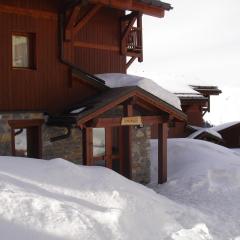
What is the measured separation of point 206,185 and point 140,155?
2334mm

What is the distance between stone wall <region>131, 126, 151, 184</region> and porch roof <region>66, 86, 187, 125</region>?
1236 millimetres

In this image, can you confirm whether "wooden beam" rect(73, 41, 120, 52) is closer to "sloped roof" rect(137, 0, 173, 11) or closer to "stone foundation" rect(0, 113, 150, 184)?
"sloped roof" rect(137, 0, 173, 11)

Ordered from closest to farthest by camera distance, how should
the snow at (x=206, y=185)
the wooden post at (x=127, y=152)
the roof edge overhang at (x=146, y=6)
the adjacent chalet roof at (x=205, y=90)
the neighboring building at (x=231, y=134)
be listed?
the snow at (x=206, y=185), the roof edge overhang at (x=146, y=6), the wooden post at (x=127, y=152), the adjacent chalet roof at (x=205, y=90), the neighboring building at (x=231, y=134)

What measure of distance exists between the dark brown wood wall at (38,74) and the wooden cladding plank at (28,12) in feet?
0.09

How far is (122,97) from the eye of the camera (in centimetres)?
1073

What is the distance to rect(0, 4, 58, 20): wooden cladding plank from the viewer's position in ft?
32.7

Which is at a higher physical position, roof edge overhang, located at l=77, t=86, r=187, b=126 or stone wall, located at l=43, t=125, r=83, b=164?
roof edge overhang, located at l=77, t=86, r=187, b=126

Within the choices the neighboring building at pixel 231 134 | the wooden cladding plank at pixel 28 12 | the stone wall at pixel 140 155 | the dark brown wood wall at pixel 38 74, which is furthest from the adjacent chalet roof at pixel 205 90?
the wooden cladding plank at pixel 28 12

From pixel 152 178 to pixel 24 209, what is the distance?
8.25 m

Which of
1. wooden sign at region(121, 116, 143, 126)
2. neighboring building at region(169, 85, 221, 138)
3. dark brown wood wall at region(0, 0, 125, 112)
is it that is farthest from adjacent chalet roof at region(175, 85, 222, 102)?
dark brown wood wall at region(0, 0, 125, 112)

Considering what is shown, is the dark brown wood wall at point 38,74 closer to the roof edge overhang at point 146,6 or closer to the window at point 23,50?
the window at point 23,50

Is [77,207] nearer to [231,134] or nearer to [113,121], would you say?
[113,121]

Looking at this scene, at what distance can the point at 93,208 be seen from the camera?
6.47m

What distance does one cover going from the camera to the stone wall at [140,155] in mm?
12570
